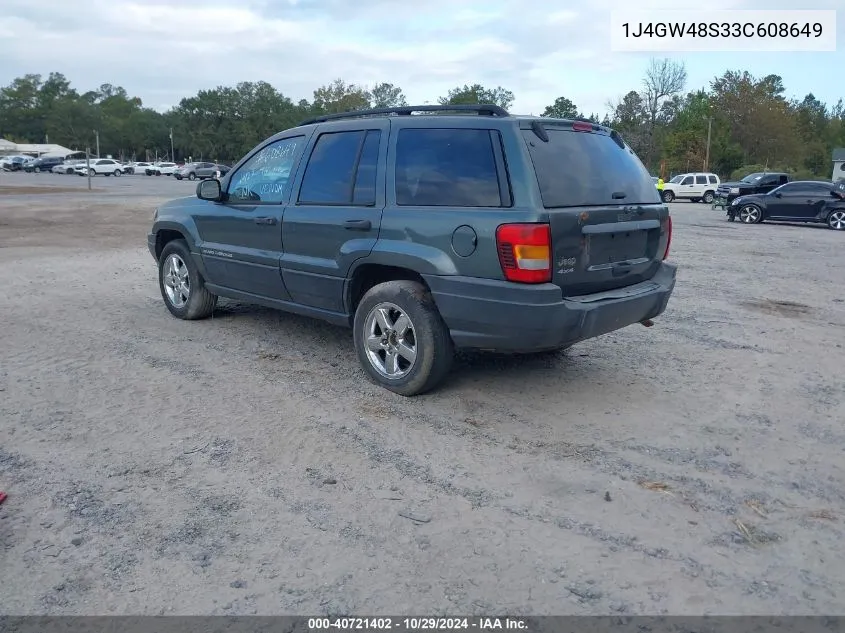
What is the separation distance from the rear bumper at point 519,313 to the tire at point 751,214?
20.9m

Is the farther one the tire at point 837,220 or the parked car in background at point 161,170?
the parked car in background at point 161,170

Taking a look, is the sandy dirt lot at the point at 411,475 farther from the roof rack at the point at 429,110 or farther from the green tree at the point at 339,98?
the green tree at the point at 339,98

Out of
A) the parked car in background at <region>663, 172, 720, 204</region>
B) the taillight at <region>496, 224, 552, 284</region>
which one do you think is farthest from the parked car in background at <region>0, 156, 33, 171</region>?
the taillight at <region>496, 224, 552, 284</region>

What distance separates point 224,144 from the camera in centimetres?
9719

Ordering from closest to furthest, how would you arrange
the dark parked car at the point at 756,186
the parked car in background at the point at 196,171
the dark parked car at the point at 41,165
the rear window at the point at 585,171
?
the rear window at the point at 585,171
the dark parked car at the point at 756,186
the parked car in background at the point at 196,171
the dark parked car at the point at 41,165

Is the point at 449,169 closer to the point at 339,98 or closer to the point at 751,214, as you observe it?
the point at 751,214

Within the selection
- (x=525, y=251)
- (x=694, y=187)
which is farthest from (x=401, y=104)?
(x=525, y=251)

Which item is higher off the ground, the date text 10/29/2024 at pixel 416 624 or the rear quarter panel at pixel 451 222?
the rear quarter panel at pixel 451 222

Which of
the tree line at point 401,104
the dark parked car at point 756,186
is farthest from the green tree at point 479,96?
the dark parked car at point 756,186

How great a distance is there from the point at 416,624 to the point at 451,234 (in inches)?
100

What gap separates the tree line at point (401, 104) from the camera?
211ft

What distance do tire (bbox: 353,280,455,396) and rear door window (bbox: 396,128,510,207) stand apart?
0.62m

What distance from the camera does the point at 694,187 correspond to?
1575 inches

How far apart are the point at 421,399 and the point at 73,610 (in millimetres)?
2688
